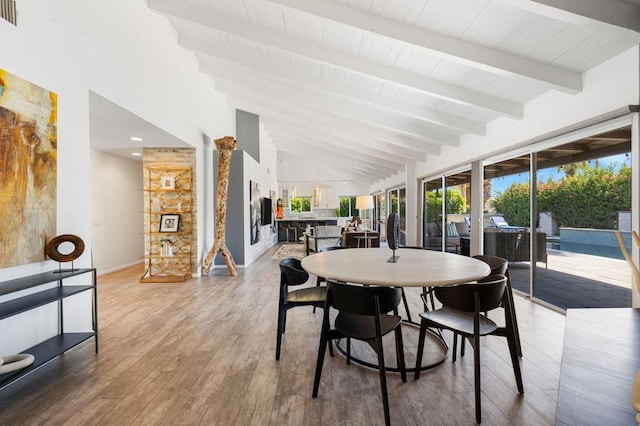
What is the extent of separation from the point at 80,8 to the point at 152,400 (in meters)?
3.16

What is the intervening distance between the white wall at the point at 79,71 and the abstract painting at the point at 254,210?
2841 millimetres

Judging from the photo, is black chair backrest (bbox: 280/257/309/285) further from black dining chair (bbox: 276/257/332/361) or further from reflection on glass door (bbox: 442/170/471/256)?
reflection on glass door (bbox: 442/170/471/256)

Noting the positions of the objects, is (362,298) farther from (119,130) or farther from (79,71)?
(119,130)

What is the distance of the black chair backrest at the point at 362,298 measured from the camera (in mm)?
1649

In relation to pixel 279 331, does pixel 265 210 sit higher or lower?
higher

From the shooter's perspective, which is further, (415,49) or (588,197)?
(588,197)

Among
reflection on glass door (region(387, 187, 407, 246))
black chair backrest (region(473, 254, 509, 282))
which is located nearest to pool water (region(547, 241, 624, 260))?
black chair backrest (region(473, 254, 509, 282))

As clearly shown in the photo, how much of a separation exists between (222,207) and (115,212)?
2.36m

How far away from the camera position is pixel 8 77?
77.2 inches

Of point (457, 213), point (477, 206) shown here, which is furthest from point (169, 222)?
point (457, 213)

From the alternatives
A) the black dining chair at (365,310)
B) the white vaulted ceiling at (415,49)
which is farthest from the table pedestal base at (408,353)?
the white vaulted ceiling at (415,49)

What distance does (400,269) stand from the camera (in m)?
2.01

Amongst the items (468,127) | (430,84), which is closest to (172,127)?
(430,84)

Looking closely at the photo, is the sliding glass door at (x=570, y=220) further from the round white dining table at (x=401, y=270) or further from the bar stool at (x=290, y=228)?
the bar stool at (x=290, y=228)
